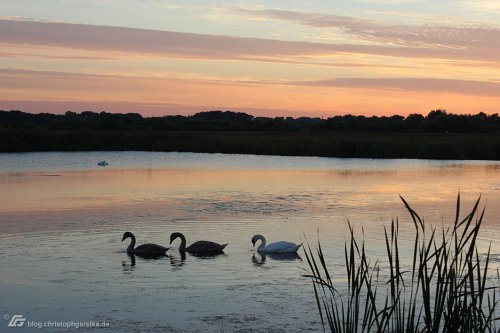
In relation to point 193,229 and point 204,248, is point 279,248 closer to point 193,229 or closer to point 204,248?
point 204,248

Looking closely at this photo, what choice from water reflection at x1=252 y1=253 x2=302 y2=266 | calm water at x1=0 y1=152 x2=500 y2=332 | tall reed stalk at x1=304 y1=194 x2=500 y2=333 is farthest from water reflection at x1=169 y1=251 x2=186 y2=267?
tall reed stalk at x1=304 y1=194 x2=500 y2=333

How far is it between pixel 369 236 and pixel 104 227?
4.01m

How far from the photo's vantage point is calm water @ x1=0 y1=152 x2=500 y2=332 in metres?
7.11

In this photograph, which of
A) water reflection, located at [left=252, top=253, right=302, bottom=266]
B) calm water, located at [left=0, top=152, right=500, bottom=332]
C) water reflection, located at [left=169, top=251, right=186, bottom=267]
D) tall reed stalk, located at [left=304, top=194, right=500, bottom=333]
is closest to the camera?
tall reed stalk, located at [left=304, top=194, right=500, bottom=333]

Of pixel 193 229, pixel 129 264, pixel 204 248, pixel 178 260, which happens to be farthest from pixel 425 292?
pixel 193 229

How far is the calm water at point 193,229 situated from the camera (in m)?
7.11

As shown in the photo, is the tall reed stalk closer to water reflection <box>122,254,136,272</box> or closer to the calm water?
the calm water

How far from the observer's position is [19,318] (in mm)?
6785

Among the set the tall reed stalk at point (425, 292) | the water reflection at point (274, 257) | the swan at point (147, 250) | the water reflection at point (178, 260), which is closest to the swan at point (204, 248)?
the water reflection at point (178, 260)

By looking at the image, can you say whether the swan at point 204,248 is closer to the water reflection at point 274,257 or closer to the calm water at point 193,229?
the calm water at point 193,229

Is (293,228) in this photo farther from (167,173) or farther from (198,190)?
(167,173)

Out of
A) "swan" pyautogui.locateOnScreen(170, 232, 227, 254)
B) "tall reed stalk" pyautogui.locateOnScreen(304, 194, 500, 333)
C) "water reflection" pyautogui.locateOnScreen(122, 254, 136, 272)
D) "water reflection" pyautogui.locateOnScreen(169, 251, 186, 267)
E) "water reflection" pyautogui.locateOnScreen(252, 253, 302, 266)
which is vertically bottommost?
"water reflection" pyautogui.locateOnScreen(122, 254, 136, 272)

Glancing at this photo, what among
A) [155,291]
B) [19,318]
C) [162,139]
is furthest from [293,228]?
[162,139]

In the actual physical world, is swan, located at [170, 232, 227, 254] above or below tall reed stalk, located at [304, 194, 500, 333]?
below
